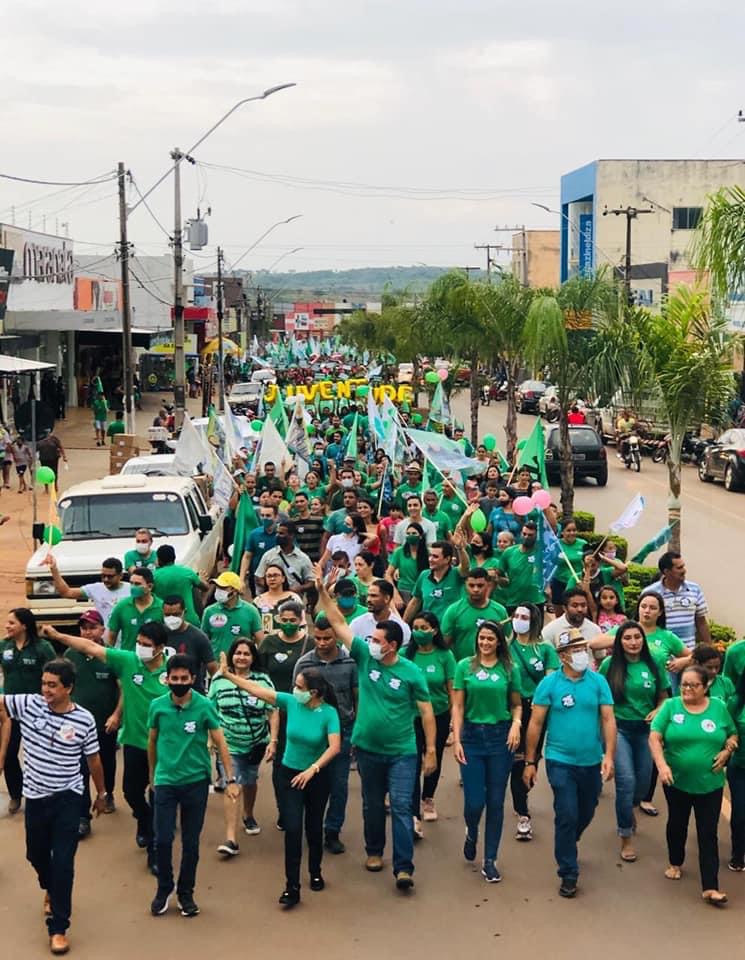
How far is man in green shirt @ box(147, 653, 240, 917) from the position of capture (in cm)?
765

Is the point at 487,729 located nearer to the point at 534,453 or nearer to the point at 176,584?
the point at 176,584

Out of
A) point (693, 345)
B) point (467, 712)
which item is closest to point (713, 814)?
point (467, 712)

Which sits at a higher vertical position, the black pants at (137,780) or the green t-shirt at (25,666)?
the green t-shirt at (25,666)

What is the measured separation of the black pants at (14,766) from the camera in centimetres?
919

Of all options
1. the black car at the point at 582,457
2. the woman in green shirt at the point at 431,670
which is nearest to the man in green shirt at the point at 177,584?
the woman in green shirt at the point at 431,670

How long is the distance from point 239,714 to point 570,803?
2.05 metres

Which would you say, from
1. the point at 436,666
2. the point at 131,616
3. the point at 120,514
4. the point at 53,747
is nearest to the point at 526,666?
the point at 436,666

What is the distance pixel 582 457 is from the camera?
3170cm

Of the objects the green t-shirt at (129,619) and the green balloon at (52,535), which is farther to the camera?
the green balloon at (52,535)

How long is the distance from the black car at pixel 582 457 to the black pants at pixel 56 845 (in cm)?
2467

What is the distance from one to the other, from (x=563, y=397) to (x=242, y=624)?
12.2 meters

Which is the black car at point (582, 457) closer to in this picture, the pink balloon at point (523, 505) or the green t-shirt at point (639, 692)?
the pink balloon at point (523, 505)

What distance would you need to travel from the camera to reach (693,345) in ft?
51.1

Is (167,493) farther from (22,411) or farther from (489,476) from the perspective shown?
(22,411)
